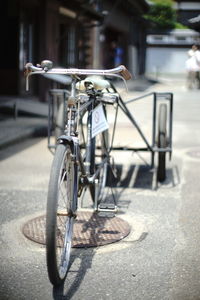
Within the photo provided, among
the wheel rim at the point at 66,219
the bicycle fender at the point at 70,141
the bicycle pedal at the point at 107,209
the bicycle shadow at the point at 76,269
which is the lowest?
the bicycle shadow at the point at 76,269

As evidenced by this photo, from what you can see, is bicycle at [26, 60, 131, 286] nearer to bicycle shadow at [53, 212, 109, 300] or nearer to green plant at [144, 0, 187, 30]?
bicycle shadow at [53, 212, 109, 300]

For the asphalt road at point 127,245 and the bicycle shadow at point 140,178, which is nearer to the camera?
the asphalt road at point 127,245

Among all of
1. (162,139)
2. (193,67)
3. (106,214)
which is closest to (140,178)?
(162,139)

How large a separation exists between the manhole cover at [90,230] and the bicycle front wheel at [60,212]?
473 millimetres

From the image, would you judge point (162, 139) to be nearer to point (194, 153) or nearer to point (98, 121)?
point (98, 121)

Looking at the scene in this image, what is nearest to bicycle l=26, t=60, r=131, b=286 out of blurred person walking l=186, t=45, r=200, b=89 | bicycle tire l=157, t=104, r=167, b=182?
bicycle tire l=157, t=104, r=167, b=182

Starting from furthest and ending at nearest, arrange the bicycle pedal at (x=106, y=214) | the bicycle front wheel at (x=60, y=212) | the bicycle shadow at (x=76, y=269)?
the bicycle pedal at (x=106, y=214), the bicycle shadow at (x=76, y=269), the bicycle front wheel at (x=60, y=212)

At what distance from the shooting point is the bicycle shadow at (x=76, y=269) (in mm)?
3433

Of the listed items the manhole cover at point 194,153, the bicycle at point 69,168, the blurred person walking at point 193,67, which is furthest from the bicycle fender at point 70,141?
the blurred person walking at point 193,67

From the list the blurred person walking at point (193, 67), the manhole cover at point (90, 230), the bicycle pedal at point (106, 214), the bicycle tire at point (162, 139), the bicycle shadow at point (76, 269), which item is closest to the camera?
the bicycle shadow at point (76, 269)

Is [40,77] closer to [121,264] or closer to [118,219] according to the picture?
[118,219]

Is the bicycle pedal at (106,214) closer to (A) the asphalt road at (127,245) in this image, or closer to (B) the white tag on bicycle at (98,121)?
(A) the asphalt road at (127,245)

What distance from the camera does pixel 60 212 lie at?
3.60 metres

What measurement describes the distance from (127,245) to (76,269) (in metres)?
0.65
